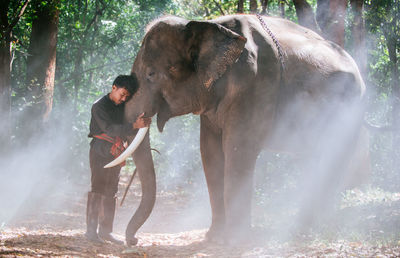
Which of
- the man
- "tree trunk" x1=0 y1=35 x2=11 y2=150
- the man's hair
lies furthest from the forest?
the man's hair

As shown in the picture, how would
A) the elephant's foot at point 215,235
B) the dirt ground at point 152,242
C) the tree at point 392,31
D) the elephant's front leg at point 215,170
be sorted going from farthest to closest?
the tree at point 392,31 → the elephant's front leg at point 215,170 → the elephant's foot at point 215,235 → the dirt ground at point 152,242

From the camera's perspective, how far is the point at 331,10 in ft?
27.9

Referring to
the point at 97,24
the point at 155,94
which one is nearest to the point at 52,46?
the point at 97,24

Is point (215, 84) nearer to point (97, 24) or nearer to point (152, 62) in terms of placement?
point (152, 62)

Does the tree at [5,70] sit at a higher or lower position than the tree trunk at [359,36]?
lower

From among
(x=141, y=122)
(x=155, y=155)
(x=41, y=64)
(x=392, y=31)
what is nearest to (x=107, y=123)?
(x=141, y=122)

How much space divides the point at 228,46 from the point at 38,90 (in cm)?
564

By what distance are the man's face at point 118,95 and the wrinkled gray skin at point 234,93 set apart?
0.08 meters

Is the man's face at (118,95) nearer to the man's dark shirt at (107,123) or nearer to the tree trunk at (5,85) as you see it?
the man's dark shirt at (107,123)

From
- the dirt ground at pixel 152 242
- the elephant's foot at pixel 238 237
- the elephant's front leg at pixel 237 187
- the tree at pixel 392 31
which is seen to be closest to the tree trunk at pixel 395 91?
the tree at pixel 392 31

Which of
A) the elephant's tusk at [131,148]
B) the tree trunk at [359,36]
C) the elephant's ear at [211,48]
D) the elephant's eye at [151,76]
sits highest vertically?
the tree trunk at [359,36]

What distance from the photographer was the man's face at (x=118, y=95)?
5.60 metres

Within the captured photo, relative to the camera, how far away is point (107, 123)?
5.49 meters

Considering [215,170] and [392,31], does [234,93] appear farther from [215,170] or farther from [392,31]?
[392,31]
